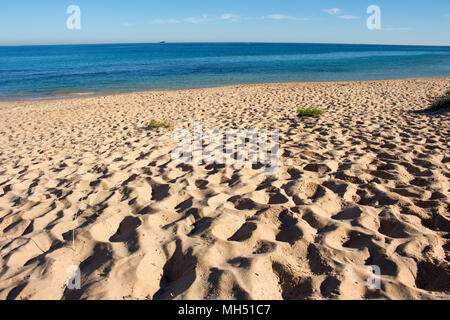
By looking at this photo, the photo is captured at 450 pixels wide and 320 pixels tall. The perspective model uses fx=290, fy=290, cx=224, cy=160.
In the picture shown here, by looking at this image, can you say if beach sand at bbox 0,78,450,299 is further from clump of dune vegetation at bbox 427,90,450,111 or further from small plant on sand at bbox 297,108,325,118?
clump of dune vegetation at bbox 427,90,450,111

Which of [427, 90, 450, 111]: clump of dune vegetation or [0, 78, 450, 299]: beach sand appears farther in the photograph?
[427, 90, 450, 111]: clump of dune vegetation

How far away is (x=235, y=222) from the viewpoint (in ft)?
8.73

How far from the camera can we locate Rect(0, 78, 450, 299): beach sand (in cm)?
196

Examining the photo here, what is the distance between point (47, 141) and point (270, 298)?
21.7 ft

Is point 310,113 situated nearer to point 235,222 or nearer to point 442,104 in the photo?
point 442,104

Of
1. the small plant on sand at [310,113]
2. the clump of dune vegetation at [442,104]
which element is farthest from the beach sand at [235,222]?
the clump of dune vegetation at [442,104]

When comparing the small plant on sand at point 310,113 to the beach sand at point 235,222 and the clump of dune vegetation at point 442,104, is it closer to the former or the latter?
the beach sand at point 235,222

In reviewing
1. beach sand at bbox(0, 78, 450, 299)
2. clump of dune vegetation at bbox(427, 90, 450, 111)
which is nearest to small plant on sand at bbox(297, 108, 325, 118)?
beach sand at bbox(0, 78, 450, 299)

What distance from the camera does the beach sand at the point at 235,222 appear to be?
1955 millimetres

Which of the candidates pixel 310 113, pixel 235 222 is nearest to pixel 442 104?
pixel 310 113

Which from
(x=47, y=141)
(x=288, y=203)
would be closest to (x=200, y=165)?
(x=288, y=203)

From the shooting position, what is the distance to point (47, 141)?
6.65 m

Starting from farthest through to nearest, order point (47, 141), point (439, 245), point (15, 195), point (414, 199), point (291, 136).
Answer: point (47, 141) < point (291, 136) < point (15, 195) < point (414, 199) < point (439, 245)
